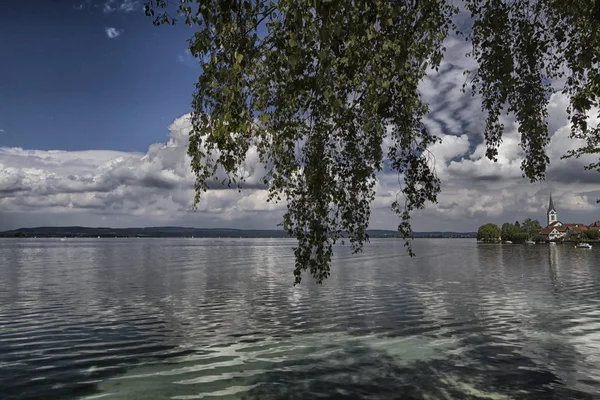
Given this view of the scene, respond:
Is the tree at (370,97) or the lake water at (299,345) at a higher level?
the tree at (370,97)

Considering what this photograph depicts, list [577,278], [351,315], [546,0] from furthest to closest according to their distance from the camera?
1. [577,278]
2. [351,315]
3. [546,0]

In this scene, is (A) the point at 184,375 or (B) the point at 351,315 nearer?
(A) the point at 184,375

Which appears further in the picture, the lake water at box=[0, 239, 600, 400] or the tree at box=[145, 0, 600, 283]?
the lake water at box=[0, 239, 600, 400]

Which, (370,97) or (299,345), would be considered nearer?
(370,97)

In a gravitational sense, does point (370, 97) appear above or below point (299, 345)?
above

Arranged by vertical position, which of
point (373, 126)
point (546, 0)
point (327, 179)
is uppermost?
point (546, 0)

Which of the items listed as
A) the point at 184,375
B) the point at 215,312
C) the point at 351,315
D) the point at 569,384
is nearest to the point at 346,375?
the point at 184,375

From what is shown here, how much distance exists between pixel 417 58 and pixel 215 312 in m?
24.7

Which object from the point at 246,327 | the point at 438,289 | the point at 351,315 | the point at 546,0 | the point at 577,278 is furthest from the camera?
the point at 577,278

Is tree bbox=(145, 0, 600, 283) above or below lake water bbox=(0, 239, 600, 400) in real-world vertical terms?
above

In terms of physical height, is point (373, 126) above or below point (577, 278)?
above

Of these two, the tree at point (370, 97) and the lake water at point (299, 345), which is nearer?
the tree at point (370, 97)

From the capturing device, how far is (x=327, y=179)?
9195 millimetres

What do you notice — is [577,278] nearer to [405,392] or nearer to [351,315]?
[351,315]
